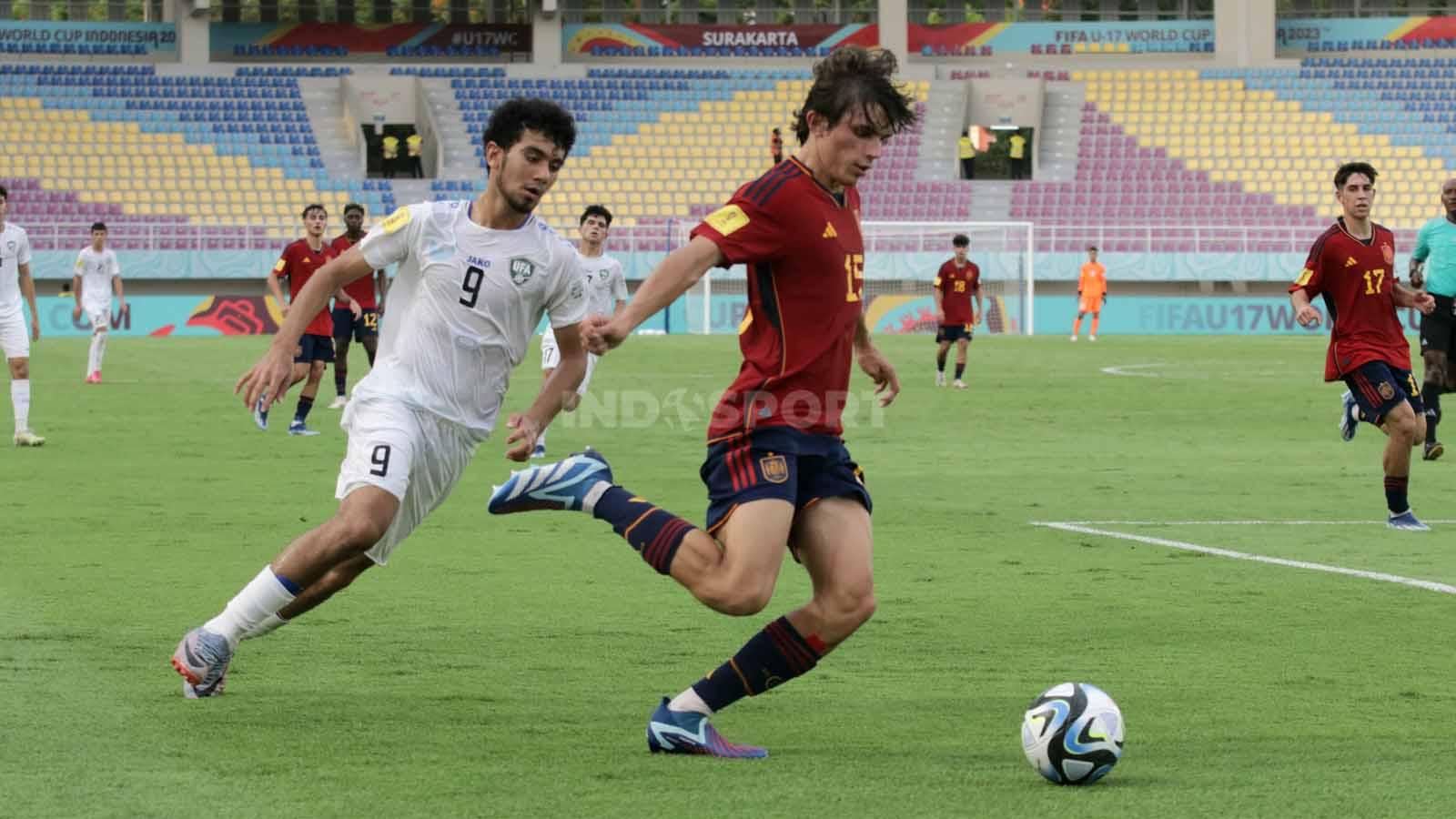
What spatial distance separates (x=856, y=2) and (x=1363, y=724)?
53919 millimetres

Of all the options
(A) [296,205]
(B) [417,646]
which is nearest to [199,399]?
(B) [417,646]

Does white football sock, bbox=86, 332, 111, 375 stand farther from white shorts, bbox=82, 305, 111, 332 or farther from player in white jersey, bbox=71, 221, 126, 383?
white shorts, bbox=82, 305, 111, 332

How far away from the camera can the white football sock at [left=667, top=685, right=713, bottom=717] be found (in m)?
5.60

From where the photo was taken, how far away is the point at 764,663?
5.66 metres

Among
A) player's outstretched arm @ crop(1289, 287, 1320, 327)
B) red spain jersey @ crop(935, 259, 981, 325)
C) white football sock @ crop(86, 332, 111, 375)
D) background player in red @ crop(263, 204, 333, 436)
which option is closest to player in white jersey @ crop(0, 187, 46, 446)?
background player in red @ crop(263, 204, 333, 436)

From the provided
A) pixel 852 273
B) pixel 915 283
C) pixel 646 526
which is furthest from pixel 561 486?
pixel 915 283

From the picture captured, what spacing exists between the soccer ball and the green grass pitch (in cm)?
7

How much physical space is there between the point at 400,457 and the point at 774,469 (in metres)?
1.36

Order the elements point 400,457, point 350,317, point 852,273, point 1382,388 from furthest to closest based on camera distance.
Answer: point 350,317 → point 1382,388 → point 400,457 → point 852,273

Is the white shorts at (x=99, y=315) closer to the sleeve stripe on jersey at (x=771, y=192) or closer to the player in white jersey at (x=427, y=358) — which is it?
the player in white jersey at (x=427, y=358)

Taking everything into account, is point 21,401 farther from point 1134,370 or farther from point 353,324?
point 1134,370

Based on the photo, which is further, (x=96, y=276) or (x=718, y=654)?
(x=96, y=276)

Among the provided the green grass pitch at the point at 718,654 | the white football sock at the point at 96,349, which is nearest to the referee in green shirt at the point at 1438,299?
the green grass pitch at the point at 718,654

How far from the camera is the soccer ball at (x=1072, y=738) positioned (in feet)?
17.0
